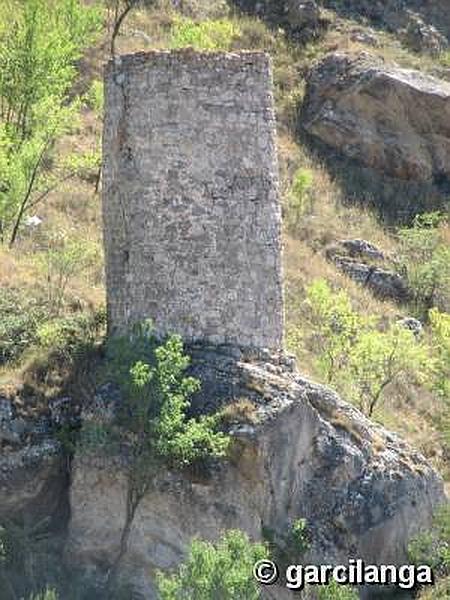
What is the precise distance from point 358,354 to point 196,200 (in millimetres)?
7814

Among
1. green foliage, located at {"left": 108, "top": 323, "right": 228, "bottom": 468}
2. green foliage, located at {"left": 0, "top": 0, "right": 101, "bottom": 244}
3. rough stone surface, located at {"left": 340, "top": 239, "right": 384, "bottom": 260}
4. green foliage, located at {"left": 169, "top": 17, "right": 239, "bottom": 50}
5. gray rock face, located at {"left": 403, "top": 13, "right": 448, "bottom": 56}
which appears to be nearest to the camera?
green foliage, located at {"left": 108, "top": 323, "right": 228, "bottom": 468}

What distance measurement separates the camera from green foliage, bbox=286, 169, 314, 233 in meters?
32.1

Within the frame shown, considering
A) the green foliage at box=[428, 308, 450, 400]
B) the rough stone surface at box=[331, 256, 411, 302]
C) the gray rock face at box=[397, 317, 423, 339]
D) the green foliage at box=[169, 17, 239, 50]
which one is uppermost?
the green foliage at box=[169, 17, 239, 50]

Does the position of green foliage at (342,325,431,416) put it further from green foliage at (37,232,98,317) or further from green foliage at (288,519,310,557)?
green foliage at (288,519,310,557)

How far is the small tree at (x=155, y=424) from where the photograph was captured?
43.7 feet

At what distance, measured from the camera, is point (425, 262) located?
106ft

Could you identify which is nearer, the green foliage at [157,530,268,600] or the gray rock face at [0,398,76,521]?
the green foliage at [157,530,268,600]

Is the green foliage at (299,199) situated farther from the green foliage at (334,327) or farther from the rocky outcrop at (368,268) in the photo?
the green foliage at (334,327)

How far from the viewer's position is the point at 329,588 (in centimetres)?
1245

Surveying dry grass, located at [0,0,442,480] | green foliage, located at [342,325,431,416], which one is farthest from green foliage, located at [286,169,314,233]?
green foliage, located at [342,325,431,416]

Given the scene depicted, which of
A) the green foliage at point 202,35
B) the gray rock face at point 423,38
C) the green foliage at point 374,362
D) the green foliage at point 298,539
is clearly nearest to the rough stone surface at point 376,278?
the green foliage at point 202,35

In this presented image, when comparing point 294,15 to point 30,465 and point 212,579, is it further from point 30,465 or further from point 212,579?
point 212,579

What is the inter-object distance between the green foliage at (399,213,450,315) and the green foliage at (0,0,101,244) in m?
11.6

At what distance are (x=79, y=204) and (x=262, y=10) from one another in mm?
21640
